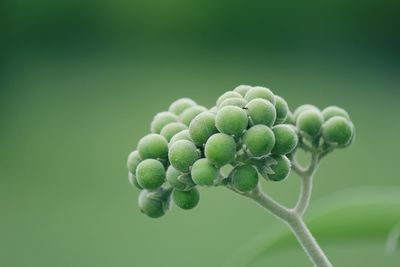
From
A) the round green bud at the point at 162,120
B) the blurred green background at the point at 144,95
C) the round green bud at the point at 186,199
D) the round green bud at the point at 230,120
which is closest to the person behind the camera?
the round green bud at the point at 230,120

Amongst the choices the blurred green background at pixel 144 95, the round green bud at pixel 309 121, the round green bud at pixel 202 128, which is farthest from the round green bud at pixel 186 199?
the blurred green background at pixel 144 95

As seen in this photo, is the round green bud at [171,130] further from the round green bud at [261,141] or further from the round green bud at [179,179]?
the round green bud at [261,141]

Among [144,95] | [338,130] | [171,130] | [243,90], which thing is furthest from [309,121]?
[144,95]

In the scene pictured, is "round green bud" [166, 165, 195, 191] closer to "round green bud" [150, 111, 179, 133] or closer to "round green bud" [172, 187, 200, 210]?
"round green bud" [172, 187, 200, 210]

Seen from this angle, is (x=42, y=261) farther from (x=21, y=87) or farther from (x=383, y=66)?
(x=383, y=66)

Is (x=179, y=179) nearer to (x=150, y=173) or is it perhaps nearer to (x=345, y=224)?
(x=150, y=173)

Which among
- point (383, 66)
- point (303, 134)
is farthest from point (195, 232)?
point (303, 134)
